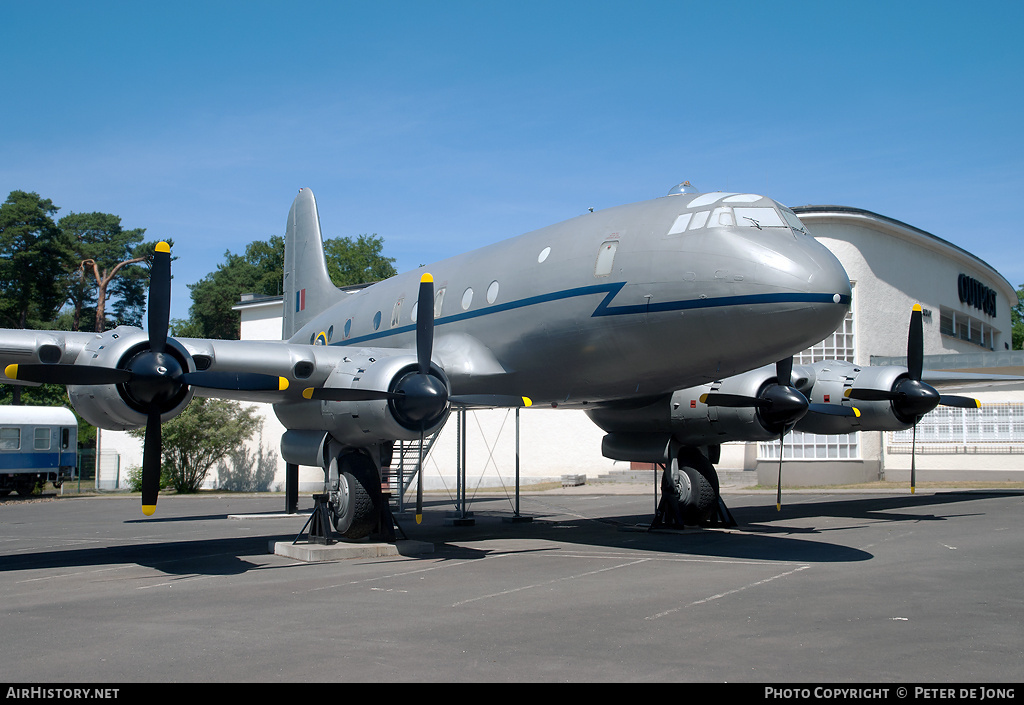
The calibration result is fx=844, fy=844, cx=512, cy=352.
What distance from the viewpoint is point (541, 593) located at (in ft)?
32.2

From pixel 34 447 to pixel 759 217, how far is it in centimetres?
3487

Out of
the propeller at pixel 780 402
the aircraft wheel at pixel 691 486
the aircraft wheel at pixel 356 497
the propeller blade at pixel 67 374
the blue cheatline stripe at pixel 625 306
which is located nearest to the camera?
the propeller blade at pixel 67 374

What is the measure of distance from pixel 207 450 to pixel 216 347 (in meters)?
29.8

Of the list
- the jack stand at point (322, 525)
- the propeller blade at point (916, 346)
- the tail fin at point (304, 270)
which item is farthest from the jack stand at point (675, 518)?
the tail fin at point (304, 270)

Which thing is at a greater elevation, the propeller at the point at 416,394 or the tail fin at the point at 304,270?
the tail fin at the point at 304,270

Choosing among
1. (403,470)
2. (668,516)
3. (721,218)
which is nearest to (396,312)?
(668,516)

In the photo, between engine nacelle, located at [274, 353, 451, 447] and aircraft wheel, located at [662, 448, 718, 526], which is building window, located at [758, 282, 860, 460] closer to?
aircraft wheel, located at [662, 448, 718, 526]

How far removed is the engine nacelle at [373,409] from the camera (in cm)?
1257

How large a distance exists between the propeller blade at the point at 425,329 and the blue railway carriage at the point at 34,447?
97.7 ft

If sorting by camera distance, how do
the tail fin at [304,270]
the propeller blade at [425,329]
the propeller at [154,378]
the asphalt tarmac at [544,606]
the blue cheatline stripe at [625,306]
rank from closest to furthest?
the asphalt tarmac at [544,606], the blue cheatline stripe at [625,306], the propeller at [154,378], the propeller blade at [425,329], the tail fin at [304,270]

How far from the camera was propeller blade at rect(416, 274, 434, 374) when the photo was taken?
13.0 metres

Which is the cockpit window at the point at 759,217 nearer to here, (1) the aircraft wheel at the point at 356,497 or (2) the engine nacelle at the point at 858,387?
(2) the engine nacelle at the point at 858,387

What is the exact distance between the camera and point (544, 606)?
8.95m

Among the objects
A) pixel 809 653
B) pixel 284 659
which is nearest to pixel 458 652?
pixel 284 659
